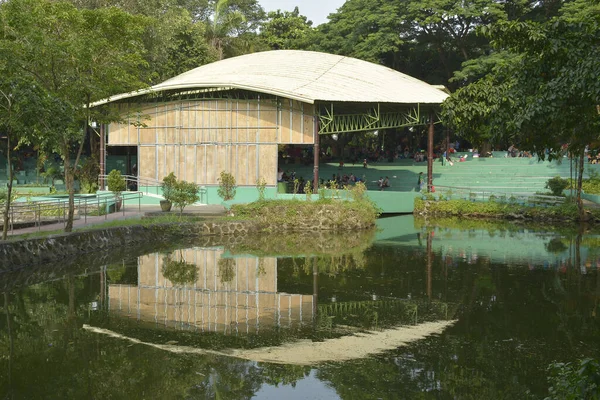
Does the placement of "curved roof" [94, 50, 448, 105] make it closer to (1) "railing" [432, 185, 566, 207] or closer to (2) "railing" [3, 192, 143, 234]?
(2) "railing" [3, 192, 143, 234]

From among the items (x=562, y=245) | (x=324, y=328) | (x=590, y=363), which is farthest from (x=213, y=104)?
(x=590, y=363)

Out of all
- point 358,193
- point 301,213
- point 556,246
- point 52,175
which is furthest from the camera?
point 52,175

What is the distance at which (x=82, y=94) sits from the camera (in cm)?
1936

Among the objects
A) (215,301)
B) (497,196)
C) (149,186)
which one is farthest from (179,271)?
(497,196)

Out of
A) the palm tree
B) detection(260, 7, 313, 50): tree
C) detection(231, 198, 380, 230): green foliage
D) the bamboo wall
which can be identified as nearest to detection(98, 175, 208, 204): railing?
the bamboo wall

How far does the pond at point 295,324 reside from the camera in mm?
8234

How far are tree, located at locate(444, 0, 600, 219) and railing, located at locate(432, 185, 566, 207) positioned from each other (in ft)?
73.0

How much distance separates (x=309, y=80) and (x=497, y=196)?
35.2 ft

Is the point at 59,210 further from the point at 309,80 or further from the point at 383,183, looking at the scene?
the point at 383,183

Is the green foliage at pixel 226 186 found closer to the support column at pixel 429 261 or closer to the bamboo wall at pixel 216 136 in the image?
the bamboo wall at pixel 216 136

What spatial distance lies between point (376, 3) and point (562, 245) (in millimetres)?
29884

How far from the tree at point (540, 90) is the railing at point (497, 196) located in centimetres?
2226

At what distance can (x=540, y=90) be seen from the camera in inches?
352

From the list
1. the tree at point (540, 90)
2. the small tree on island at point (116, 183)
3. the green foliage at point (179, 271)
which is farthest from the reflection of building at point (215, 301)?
the small tree on island at point (116, 183)
